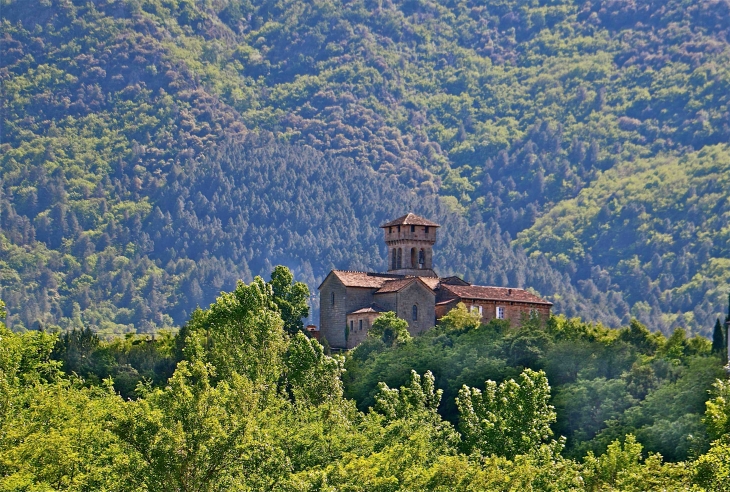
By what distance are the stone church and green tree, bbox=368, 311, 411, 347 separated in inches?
109

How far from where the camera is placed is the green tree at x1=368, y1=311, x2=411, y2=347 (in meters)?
139

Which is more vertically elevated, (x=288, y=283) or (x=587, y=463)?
(x=288, y=283)

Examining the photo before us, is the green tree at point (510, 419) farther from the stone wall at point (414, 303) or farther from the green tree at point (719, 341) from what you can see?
the stone wall at point (414, 303)

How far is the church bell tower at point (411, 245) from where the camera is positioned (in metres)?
160

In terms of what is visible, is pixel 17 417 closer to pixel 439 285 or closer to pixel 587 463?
pixel 587 463

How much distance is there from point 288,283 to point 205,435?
6613 cm

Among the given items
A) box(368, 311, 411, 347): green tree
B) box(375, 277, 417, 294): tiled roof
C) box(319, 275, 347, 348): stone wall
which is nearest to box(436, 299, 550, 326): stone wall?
box(375, 277, 417, 294): tiled roof

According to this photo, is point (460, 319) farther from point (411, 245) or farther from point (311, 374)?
point (311, 374)

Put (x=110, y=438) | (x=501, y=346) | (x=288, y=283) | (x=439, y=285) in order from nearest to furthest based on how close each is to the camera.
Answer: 1. (x=110, y=438)
2. (x=501, y=346)
3. (x=288, y=283)
4. (x=439, y=285)

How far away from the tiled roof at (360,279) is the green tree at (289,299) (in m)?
6.36

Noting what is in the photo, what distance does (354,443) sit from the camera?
91.8 m

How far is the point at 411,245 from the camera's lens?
527 ft

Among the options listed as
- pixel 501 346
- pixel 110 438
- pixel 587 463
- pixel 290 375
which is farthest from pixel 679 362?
pixel 110 438

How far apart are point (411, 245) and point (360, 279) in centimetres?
978
